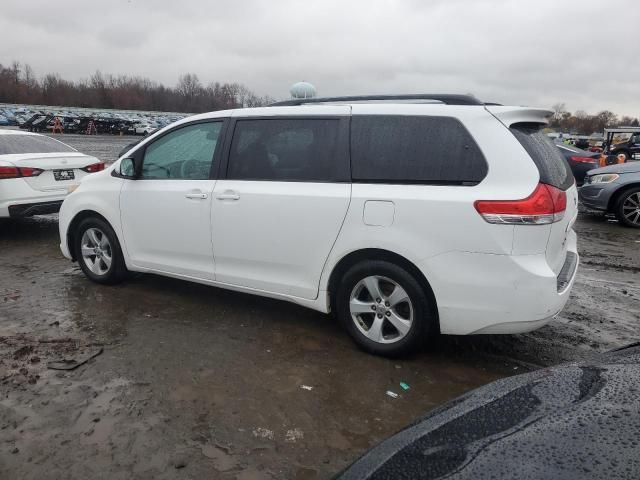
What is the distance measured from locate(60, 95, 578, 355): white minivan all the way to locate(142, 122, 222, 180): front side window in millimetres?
13

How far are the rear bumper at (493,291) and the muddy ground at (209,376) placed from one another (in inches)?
18.1

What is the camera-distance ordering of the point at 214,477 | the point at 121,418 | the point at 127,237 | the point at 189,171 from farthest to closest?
the point at 127,237 → the point at 189,171 → the point at 121,418 → the point at 214,477

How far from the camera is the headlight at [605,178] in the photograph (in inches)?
372

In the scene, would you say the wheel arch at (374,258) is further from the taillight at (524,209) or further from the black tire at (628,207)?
the black tire at (628,207)

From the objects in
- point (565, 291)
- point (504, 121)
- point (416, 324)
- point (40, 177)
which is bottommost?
point (416, 324)

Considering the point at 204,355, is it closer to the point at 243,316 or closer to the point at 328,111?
the point at 243,316

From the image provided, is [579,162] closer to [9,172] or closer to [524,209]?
[524,209]

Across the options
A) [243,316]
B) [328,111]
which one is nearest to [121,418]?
[243,316]

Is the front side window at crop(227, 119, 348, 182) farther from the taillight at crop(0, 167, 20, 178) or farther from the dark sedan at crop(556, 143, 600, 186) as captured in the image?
the dark sedan at crop(556, 143, 600, 186)

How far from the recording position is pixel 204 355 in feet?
12.1

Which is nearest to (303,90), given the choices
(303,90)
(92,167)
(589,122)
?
(303,90)

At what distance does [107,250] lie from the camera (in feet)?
16.8

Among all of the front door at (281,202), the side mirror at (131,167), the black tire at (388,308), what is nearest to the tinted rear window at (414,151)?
the front door at (281,202)

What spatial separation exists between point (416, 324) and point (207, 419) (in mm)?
1466
